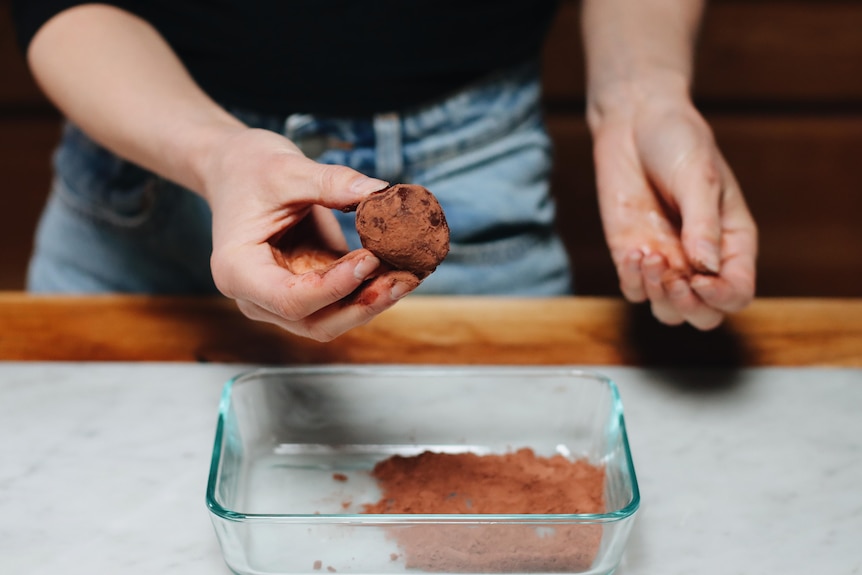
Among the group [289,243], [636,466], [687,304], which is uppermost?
[289,243]

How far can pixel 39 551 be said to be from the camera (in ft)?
2.24

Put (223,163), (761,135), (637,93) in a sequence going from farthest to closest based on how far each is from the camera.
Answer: (761,135) < (637,93) < (223,163)

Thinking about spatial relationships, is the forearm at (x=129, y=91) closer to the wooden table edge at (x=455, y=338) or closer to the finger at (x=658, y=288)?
the wooden table edge at (x=455, y=338)

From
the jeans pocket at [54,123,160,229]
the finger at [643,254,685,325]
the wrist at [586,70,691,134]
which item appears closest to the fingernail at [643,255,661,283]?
the finger at [643,254,685,325]

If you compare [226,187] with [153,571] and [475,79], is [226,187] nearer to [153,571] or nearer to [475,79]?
[153,571]

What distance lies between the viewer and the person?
0.81 m

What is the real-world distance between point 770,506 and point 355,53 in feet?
2.14

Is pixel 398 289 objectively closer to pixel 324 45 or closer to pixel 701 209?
pixel 701 209

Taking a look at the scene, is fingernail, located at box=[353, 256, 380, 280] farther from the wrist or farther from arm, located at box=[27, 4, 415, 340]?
the wrist

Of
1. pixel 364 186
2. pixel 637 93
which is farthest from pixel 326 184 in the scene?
pixel 637 93

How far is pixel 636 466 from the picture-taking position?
2.60 feet

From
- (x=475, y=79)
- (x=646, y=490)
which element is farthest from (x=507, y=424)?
(x=475, y=79)

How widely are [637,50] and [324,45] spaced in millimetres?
373

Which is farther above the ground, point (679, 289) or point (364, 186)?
point (364, 186)
